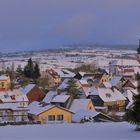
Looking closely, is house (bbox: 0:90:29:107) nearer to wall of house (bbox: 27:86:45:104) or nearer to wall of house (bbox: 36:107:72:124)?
wall of house (bbox: 27:86:45:104)

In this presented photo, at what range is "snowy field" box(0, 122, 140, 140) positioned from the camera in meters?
9.08

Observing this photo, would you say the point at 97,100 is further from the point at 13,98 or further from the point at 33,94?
the point at 13,98

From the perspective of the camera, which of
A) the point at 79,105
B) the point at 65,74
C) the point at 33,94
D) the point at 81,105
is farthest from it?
the point at 65,74

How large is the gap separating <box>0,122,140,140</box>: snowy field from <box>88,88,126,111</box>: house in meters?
24.4

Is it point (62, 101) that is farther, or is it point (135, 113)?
point (62, 101)

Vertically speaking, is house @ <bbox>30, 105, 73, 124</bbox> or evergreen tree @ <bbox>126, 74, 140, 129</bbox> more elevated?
evergreen tree @ <bbox>126, 74, 140, 129</bbox>

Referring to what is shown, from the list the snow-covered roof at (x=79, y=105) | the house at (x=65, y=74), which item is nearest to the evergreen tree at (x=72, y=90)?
the snow-covered roof at (x=79, y=105)

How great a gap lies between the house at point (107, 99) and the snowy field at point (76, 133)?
24429 millimetres

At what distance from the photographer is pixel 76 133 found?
976cm

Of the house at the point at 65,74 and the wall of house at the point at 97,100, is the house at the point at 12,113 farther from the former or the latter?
the house at the point at 65,74

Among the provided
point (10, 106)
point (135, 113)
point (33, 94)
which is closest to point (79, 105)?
point (10, 106)

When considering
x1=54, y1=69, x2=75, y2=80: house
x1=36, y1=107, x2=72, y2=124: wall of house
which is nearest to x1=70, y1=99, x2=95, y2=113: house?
x1=36, y1=107, x2=72, y2=124: wall of house

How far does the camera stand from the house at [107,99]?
3590 centimetres

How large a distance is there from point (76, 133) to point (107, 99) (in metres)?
27.0
